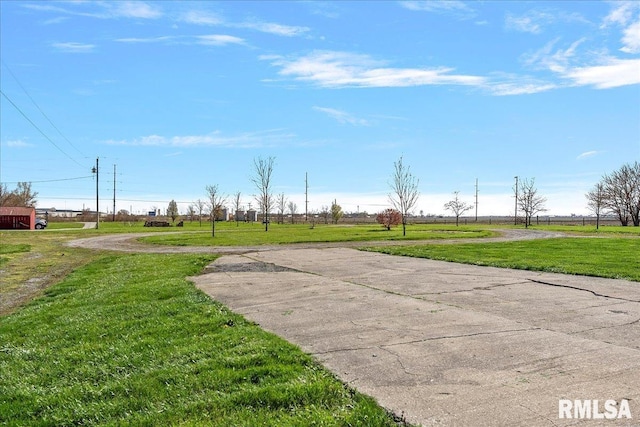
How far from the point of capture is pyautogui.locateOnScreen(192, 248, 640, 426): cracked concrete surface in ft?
12.0

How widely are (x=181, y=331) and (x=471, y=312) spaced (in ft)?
13.8

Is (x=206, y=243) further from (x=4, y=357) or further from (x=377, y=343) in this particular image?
(x=377, y=343)

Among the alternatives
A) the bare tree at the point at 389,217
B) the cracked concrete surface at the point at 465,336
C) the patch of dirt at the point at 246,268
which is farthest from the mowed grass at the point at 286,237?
the cracked concrete surface at the point at 465,336

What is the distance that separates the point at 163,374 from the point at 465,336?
3.44m

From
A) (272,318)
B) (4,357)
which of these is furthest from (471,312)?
(4,357)

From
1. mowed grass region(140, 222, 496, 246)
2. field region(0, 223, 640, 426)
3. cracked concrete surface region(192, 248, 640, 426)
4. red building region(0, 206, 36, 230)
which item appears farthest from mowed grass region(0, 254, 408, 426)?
red building region(0, 206, 36, 230)

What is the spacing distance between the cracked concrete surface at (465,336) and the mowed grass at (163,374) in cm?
39

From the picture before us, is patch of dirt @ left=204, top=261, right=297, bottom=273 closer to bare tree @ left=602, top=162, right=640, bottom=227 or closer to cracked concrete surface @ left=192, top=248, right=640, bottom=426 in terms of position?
cracked concrete surface @ left=192, top=248, right=640, bottom=426

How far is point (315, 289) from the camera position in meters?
9.38

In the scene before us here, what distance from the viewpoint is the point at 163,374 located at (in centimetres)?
458

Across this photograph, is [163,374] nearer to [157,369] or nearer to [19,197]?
[157,369]

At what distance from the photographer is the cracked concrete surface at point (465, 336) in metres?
3.66

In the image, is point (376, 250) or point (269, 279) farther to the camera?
point (376, 250)

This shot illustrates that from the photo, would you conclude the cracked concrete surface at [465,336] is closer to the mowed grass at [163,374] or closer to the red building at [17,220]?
the mowed grass at [163,374]
